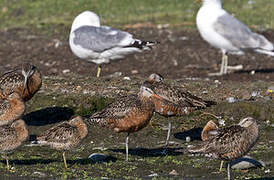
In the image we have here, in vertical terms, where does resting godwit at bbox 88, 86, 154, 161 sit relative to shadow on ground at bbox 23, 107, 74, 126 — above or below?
above

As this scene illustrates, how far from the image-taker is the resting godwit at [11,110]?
33.8 feet

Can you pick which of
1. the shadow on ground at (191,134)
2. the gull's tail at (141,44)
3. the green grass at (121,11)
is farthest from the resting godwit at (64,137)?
the green grass at (121,11)

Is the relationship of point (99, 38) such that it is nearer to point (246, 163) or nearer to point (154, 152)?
point (154, 152)

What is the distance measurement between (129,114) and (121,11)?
1581cm

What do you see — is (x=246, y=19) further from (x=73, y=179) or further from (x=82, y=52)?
(x=73, y=179)

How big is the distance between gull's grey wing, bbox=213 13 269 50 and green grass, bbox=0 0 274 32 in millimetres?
5156

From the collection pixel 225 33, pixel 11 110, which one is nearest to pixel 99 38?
pixel 225 33

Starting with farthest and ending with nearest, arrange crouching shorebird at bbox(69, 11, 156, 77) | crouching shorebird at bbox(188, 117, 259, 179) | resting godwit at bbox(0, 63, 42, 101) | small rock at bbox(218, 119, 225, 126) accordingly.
A: crouching shorebird at bbox(69, 11, 156, 77) < resting godwit at bbox(0, 63, 42, 101) < small rock at bbox(218, 119, 225, 126) < crouching shorebird at bbox(188, 117, 259, 179)

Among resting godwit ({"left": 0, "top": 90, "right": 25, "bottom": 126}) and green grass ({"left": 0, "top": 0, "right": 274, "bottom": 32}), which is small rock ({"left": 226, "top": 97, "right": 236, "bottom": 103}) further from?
green grass ({"left": 0, "top": 0, "right": 274, "bottom": 32})

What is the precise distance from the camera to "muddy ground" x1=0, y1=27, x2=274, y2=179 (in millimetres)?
9102

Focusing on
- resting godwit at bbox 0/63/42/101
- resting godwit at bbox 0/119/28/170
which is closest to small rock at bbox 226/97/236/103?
resting godwit at bbox 0/63/42/101

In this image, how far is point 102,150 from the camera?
10344mm

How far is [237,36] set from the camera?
17.0m

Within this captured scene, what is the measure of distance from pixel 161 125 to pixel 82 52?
407 cm
